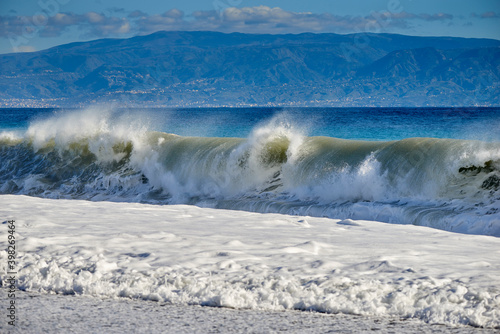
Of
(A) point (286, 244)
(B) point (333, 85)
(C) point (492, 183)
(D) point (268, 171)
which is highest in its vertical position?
(B) point (333, 85)

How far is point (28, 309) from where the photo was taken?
3693 mm

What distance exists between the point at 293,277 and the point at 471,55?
12578 centimetres

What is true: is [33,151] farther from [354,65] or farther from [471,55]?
[354,65]

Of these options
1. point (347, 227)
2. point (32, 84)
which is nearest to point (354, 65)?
point (32, 84)

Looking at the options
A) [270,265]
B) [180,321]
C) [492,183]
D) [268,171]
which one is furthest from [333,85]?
[180,321]

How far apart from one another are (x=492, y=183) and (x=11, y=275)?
8.34 meters

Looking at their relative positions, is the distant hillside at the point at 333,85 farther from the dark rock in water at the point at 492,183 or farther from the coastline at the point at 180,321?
the coastline at the point at 180,321

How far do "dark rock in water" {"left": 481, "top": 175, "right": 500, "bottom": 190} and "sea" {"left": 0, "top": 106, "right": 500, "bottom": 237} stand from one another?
0.02 m

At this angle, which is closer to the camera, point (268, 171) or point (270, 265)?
point (270, 265)

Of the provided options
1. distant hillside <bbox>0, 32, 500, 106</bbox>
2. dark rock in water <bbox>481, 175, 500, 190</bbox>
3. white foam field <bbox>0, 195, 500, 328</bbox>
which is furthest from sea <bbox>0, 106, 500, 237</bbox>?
distant hillside <bbox>0, 32, 500, 106</bbox>

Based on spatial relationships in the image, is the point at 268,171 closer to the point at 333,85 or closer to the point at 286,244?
the point at 286,244

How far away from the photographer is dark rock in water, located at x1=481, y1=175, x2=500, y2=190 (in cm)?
991

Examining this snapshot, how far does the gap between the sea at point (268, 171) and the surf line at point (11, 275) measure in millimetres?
6253

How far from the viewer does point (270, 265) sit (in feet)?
14.9
